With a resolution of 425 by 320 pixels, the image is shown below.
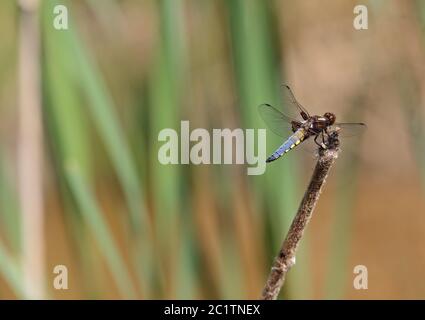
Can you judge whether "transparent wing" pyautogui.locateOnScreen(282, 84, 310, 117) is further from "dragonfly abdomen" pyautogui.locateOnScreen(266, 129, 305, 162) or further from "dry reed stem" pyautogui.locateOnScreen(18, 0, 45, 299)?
"dry reed stem" pyautogui.locateOnScreen(18, 0, 45, 299)

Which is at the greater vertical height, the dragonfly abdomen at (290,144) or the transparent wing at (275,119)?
the transparent wing at (275,119)

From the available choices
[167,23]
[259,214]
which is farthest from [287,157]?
[167,23]

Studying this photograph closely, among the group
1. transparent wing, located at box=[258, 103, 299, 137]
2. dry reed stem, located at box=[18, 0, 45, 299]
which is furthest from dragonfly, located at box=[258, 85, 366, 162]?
dry reed stem, located at box=[18, 0, 45, 299]

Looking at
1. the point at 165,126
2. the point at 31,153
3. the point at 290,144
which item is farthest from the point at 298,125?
the point at 31,153

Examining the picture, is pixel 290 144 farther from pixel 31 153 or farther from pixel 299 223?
pixel 31 153

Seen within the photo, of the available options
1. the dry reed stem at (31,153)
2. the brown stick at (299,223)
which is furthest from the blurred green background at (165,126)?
the brown stick at (299,223)

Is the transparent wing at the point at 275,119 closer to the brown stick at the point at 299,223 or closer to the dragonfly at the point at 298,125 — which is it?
the dragonfly at the point at 298,125
